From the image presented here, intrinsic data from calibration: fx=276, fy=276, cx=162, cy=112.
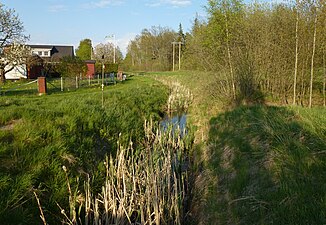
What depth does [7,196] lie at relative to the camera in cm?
438

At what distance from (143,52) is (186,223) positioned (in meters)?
66.8

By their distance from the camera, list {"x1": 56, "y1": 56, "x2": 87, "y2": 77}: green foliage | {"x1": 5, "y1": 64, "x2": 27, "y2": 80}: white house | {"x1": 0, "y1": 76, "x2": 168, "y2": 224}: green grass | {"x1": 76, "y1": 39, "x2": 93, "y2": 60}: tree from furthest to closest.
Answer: {"x1": 76, "y1": 39, "x2": 93, "y2": 60}: tree < {"x1": 5, "y1": 64, "x2": 27, "y2": 80}: white house < {"x1": 56, "y1": 56, "x2": 87, "y2": 77}: green foliage < {"x1": 0, "y1": 76, "x2": 168, "y2": 224}: green grass

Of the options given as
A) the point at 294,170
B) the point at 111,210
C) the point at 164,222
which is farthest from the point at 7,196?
the point at 294,170

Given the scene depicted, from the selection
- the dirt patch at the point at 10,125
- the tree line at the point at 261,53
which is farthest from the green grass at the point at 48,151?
the tree line at the point at 261,53

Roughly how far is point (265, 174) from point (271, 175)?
139 millimetres

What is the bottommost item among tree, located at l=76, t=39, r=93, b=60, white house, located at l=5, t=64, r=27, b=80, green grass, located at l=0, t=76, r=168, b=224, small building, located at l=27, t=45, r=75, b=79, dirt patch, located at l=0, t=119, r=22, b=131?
green grass, located at l=0, t=76, r=168, b=224

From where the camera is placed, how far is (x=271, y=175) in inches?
178

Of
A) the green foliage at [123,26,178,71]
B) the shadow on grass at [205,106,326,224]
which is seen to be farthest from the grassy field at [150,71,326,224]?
the green foliage at [123,26,178,71]

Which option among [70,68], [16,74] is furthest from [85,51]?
[70,68]

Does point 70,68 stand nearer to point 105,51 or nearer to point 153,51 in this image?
point 105,51

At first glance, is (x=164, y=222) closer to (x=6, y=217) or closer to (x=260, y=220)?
(x=260, y=220)

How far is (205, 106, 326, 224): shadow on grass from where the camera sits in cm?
361

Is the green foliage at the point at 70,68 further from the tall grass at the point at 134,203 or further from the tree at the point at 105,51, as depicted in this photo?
the tall grass at the point at 134,203

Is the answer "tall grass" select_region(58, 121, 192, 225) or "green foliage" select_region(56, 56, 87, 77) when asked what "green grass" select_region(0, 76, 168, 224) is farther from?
"green foliage" select_region(56, 56, 87, 77)
